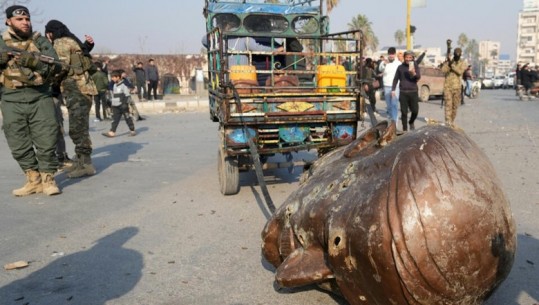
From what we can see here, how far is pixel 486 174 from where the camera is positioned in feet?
8.68

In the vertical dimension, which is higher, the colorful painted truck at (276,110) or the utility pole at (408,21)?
the utility pole at (408,21)

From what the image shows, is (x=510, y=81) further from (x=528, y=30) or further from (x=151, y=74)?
(x=528, y=30)

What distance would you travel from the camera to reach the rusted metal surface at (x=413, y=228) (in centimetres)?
236

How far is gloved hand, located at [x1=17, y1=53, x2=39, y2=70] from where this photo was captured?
569 centimetres

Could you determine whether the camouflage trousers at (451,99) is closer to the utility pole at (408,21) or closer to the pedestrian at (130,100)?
the utility pole at (408,21)

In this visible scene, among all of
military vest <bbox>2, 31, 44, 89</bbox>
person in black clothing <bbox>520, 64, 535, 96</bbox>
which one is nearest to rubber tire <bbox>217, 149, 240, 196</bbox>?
military vest <bbox>2, 31, 44, 89</bbox>

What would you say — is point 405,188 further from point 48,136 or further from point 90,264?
point 48,136

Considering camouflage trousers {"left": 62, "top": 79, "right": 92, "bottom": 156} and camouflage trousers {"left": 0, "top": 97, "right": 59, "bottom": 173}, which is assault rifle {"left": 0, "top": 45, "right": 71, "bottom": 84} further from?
camouflage trousers {"left": 62, "top": 79, "right": 92, "bottom": 156}

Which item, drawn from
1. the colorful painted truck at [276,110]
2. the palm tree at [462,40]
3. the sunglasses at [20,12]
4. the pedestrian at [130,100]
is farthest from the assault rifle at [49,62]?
the palm tree at [462,40]

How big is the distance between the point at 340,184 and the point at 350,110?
3.17 m

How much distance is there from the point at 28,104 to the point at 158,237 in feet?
9.66

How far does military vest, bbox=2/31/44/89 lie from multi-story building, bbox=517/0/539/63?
113m

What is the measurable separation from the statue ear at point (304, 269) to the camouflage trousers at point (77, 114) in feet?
18.1

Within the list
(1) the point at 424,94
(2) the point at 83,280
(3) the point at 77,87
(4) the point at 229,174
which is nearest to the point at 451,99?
(4) the point at 229,174
